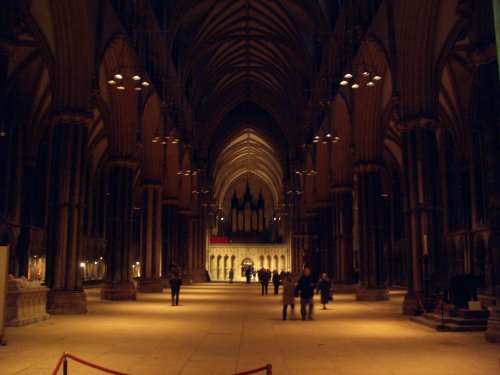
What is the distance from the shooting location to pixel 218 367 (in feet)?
31.1

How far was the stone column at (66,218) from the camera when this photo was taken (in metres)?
19.3

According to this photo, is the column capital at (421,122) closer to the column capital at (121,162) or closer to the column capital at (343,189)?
the column capital at (121,162)

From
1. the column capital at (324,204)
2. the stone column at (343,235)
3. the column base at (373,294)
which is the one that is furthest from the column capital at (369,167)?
the column capital at (324,204)

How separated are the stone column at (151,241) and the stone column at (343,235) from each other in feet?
36.2

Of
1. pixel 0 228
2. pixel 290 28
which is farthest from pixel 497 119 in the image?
pixel 290 28

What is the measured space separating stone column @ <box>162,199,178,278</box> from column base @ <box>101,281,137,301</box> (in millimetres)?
14431

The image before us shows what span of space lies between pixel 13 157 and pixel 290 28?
2188 centimetres

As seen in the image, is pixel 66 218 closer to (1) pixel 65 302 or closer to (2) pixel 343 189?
(1) pixel 65 302

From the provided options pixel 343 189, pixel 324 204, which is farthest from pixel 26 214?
pixel 324 204

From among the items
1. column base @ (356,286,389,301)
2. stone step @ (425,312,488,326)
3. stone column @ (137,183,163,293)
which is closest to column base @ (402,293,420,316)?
stone step @ (425,312,488,326)

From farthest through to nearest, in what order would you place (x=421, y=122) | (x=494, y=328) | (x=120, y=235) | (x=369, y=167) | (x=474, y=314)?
(x=369, y=167) → (x=120, y=235) → (x=421, y=122) → (x=474, y=314) → (x=494, y=328)

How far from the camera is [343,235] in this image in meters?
34.1

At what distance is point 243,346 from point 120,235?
56.8ft

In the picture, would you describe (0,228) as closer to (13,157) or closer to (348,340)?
(13,157)
